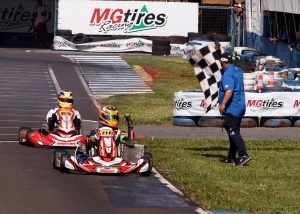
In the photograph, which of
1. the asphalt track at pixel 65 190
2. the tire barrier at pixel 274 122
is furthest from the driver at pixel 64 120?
the tire barrier at pixel 274 122

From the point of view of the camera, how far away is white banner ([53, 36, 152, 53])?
47.4 m

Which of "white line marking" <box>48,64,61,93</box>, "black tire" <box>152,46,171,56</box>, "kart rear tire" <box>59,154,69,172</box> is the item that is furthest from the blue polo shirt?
"black tire" <box>152,46,171,56</box>

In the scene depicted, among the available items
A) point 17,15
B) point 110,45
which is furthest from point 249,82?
point 17,15

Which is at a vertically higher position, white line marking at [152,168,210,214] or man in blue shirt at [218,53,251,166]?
man in blue shirt at [218,53,251,166]

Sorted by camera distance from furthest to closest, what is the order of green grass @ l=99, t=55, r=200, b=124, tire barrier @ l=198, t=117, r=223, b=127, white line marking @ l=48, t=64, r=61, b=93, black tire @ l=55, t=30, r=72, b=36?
black tire @ l=55, t=30, r=72, b=36 < white line marking @ l=48, t=64, r=61, b=93 < green grass @ l=99, t=55, r=200, b=124 < tire barrier @ l=198, t=117, r=223, b=127

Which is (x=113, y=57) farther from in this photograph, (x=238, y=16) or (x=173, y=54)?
(x=238, y=16)

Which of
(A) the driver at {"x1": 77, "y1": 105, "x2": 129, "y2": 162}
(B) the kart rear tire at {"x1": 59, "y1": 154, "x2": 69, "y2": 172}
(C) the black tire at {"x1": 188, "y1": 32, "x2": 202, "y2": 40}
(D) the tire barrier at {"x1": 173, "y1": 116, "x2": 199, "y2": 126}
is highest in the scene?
(A) the driver at {"x1": 77, "y1": 105, "x2": 129, "y2": 162}

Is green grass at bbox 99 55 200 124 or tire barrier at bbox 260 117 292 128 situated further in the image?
green grass at bbox 99 55 200 124

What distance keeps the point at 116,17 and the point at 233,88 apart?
32442 mm

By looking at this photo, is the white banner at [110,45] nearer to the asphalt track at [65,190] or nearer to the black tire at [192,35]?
the black tire at [192,35]

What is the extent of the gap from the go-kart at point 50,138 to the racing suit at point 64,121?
114 mm

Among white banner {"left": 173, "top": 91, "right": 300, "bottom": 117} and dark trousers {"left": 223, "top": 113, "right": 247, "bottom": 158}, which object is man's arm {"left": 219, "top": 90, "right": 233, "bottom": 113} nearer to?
dark trousers {"left": 223, "top": 113, "right": 247, "bottom": 158}

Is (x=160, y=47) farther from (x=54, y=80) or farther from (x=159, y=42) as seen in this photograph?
(x=54, y=80)

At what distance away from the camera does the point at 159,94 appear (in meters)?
32.1
